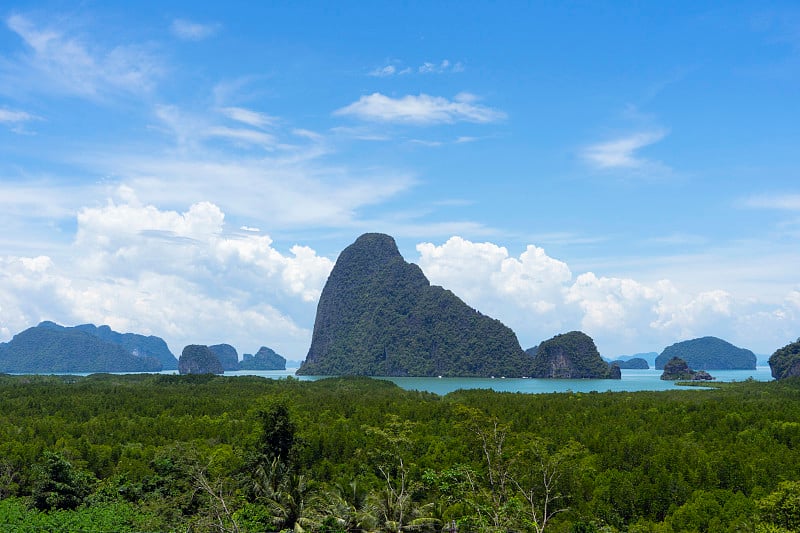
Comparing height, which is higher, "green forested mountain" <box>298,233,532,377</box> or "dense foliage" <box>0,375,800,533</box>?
"green forested mountain" <box>298,233,532,377</box>

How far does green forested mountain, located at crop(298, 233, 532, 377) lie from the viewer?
547ft

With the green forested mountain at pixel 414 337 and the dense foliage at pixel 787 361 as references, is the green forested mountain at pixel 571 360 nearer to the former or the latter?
the green forested mountain at pixel 414 337

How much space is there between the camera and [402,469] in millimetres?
27781

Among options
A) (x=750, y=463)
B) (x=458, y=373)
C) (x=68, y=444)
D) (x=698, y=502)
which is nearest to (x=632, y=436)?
(x=750, y=463)

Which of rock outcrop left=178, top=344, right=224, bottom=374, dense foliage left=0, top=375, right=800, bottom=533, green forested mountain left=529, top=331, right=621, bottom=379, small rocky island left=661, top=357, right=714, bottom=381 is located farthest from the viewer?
rock outcrop left=178, top=344, right=224, bottom=374

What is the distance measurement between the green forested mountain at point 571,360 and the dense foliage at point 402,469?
10741 cm

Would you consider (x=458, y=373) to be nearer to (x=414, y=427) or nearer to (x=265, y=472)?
(x=414, y=427)

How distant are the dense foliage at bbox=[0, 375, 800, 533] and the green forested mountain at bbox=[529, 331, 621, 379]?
4229 inches

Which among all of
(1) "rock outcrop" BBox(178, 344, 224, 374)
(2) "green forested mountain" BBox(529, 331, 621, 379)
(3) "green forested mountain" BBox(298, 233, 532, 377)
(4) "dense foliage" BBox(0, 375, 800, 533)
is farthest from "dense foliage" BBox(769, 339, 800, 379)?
(1) "rock outcrop" BBox(178, 344, 224, 374)

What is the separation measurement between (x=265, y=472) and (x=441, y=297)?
149369 mm

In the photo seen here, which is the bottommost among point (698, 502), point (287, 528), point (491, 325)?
point (287, 528)

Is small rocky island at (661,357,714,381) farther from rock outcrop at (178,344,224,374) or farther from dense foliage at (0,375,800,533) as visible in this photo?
rock outcrop at (178,344,224,374)

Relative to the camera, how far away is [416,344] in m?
173

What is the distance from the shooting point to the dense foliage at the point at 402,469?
78.7 feet
